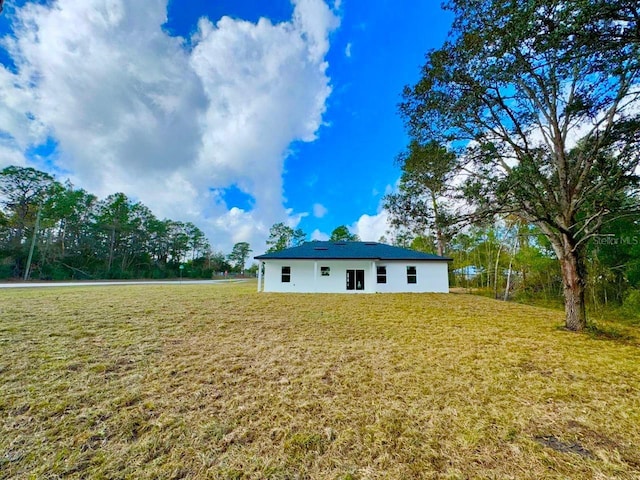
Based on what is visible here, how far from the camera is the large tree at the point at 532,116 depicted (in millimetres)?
4391

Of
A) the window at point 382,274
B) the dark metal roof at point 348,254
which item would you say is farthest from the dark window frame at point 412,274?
the window at point 382,274

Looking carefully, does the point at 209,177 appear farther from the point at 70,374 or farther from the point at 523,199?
the point at 523,199

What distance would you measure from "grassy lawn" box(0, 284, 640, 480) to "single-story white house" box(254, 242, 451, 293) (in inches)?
367

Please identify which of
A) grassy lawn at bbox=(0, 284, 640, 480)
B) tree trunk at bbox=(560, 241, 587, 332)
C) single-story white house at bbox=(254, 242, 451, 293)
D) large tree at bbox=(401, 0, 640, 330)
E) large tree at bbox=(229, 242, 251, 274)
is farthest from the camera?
large tree at bbox=(229, 242, 251, 274)

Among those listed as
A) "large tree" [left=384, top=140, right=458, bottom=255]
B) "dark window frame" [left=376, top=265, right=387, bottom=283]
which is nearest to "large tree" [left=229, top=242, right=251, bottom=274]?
"dark window frame" [left=376, top=265, right=387, bottom=283]

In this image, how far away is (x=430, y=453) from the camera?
2.04 m

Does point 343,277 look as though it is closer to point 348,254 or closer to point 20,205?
point 348,254

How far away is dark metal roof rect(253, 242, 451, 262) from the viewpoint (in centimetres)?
1466

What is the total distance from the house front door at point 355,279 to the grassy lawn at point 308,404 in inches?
374

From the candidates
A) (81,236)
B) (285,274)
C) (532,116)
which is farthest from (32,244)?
(532,116)

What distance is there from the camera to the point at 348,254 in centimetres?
1523

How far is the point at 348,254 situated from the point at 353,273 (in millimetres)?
1174

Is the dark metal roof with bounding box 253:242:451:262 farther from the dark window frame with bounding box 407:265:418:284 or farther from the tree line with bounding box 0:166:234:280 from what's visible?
the tree line with bounding box 0:166:234:280

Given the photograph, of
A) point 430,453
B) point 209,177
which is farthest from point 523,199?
point 209,177
